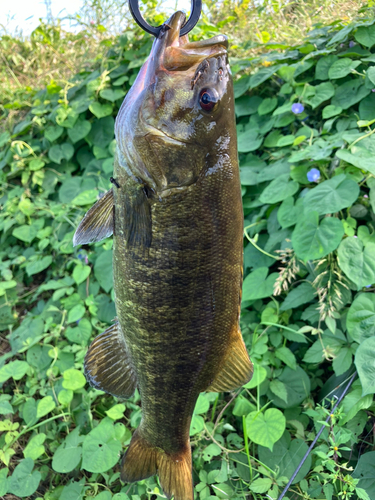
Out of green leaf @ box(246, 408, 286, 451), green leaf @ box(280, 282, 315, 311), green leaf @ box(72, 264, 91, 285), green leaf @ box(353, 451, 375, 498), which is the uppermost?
green leaf @ box(72, 264, 91, 285)

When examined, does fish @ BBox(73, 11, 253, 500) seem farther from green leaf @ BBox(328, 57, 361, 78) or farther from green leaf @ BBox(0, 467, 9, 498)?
green leaf @ BBox(328, 57, 361, 78)

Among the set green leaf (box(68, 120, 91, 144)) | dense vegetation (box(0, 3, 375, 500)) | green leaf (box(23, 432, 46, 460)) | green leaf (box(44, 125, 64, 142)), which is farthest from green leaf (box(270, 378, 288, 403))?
green leaf (box(44, 125, 64, 142))

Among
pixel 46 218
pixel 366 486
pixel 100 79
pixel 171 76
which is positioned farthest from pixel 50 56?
pixel 366 486

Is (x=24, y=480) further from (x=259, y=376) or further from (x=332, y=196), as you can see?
A: (x=332, y=196)

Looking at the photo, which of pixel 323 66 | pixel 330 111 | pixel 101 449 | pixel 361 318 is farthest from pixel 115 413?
pixel 323 66

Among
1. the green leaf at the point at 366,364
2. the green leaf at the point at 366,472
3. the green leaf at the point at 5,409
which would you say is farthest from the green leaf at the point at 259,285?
the green leaf at the point at 5,409

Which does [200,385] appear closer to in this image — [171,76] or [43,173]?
[171,76]

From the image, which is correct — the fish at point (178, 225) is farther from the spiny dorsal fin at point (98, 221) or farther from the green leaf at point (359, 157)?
the green leaf at point (359, 157)
